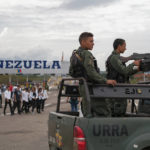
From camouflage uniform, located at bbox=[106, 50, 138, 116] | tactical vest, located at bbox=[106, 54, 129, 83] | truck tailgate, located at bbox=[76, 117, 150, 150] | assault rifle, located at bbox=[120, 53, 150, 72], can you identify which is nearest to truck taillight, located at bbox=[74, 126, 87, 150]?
truck tailgate, located at bbox=[76, 117, 150, 150]

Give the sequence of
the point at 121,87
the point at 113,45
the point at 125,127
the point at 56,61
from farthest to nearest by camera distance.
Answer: the point at 56,61 → the point at 113,45 → the point at 121,87 → the point at 125,127

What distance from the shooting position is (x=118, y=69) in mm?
6121

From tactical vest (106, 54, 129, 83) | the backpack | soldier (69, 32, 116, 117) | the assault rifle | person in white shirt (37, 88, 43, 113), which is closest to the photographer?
soldier (69, 32, 116, 117)

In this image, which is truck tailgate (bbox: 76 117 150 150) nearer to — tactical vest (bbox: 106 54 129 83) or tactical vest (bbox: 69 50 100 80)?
tactical vest (bbox: 69 50 100 80)

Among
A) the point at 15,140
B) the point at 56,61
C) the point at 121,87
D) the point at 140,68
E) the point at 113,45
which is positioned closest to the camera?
the point at 121,87

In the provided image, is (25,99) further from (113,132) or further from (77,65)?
(113,132)

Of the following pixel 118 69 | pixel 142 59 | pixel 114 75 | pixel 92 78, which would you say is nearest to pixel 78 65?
pixel 92 78

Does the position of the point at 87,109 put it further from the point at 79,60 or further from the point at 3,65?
the point at 3,65

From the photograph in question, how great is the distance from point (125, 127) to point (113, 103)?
3.90ft

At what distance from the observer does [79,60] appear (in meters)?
5.67

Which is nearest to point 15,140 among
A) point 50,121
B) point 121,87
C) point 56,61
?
point 50,121

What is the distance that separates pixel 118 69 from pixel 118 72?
129 mm

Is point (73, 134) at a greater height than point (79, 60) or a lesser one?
lesser

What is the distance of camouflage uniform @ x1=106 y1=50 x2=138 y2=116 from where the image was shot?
598 centimetres
